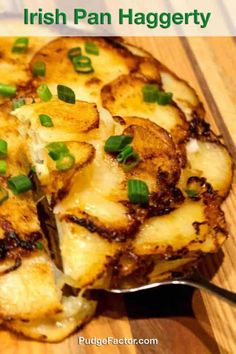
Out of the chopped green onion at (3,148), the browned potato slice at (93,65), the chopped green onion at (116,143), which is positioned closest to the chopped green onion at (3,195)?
the chopped green onion at (3,148)

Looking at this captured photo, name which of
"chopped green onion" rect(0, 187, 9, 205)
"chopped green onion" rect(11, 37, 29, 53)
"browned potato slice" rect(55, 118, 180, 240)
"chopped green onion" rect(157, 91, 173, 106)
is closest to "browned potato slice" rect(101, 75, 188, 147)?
"chopped green onion" rect(157, 91, 173, 106)

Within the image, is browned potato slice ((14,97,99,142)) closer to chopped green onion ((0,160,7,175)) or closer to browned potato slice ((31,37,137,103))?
chopped green onion ((0,160,7,175))

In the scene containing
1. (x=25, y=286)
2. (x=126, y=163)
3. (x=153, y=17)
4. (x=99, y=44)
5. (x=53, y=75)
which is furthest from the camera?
(x=153, y=17)

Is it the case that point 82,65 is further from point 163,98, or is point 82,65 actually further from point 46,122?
point 46,122

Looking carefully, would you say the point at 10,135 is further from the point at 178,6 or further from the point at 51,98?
the point at 178,6

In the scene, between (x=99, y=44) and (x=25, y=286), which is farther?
(x=99, y=44)

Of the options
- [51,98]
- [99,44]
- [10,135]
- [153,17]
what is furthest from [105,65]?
[153,17]
